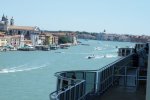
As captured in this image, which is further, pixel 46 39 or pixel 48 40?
pixel 46 39

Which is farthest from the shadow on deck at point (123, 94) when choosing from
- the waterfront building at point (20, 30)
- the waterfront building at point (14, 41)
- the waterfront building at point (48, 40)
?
the waterfront building at point (48, 40)

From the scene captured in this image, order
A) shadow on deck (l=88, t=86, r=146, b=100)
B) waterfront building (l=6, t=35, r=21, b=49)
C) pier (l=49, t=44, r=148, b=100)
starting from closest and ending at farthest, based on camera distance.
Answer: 1. pier (l=49, t=44, r=148, b=100)
2. shadow on deck (l=88, t=86, r=146, b=100)
3. waterfront building (l=6, t=35, r=21, b=49)

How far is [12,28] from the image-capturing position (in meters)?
75.6

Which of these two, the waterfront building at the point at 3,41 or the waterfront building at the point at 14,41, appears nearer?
the waterfront building at the point at 3,41

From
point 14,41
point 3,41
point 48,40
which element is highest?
point 3,41

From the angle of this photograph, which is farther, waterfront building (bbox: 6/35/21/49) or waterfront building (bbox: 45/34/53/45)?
waterfront building (bbox: 45/34/53/45)

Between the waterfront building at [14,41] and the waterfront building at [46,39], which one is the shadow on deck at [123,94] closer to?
the waterfront building at [14,41]

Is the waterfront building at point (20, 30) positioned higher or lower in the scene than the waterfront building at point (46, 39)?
higher

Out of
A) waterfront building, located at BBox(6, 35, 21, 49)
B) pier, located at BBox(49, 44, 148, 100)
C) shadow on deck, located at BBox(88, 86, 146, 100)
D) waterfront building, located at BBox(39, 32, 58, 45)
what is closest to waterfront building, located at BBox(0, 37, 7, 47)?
waterfront building, located at BBox(6, 35, 21, 49)

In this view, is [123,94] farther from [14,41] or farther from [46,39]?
[46,39]

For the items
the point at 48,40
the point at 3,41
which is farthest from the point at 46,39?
the point at 3,41

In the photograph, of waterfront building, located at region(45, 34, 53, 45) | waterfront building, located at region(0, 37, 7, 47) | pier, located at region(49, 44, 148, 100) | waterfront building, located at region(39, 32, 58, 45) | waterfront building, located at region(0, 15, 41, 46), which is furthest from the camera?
waterfront building, located at region(45, 34, 53, 45)

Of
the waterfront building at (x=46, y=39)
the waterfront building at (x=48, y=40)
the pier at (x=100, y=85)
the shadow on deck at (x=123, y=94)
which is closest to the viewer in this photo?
the pier at (x=100, y=85)

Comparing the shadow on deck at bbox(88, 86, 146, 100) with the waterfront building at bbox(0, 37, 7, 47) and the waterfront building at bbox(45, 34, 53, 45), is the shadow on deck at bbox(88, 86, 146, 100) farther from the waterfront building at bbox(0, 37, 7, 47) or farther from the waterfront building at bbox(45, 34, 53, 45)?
the waterfront building at bbox(45, 34, 53, 45)
